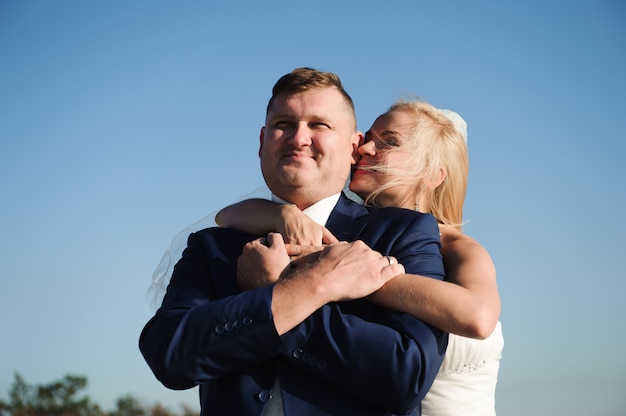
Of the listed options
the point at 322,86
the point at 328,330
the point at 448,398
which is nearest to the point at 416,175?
the point at 322,86

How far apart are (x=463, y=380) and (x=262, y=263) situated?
232 cm

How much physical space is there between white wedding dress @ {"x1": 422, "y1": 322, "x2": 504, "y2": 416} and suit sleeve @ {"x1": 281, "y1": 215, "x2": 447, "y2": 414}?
1.67 metres

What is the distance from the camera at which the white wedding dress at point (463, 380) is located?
5.46 m

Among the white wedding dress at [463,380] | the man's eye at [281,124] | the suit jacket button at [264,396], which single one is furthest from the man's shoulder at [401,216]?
the white wedding dress at [463,380]

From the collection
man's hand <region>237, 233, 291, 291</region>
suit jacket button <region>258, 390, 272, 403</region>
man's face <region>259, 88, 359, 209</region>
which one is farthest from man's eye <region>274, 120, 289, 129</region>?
suit jacket button <region>258, 390, 272, 403</region>

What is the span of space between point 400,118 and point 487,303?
2132 mm

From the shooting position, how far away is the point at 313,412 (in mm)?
3750

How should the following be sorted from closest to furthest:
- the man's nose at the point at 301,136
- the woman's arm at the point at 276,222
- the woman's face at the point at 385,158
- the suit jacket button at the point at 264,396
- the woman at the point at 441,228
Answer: the suit jacket button at the point at 264,396, the woman at the point at 441,228, the woman's arm at the point at 276,222, the man's nose at the point at 301,136, the woman's face at the point at 385,158

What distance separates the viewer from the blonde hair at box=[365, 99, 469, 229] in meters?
5.66

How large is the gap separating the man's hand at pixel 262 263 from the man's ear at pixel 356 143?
136 cm

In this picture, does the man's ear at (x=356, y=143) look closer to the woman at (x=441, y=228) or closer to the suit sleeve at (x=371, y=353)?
the woman at (x=441, y=228)

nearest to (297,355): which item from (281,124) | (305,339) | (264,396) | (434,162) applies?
(305,339)

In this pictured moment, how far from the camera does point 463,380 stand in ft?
18.3

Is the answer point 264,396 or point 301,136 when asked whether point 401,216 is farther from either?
point 264,396
